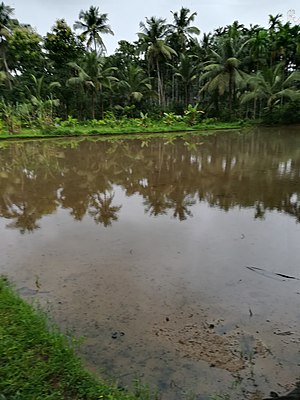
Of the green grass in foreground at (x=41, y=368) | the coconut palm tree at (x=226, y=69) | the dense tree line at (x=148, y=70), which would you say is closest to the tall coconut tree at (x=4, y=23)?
the dense tree line at (x=148, y=70)

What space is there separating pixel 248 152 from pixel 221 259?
9.61 m

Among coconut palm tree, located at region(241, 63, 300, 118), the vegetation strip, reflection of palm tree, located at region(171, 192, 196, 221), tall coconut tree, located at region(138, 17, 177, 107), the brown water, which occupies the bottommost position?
the brown water

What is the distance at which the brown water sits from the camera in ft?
8.11

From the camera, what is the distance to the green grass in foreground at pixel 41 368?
6.83ft

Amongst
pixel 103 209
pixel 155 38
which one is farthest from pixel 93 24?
pixel 103 209

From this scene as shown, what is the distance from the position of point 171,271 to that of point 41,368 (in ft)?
6.31

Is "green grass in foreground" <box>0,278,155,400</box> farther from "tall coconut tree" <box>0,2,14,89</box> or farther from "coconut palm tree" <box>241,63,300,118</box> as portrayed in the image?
"tall coconut tree" <box>0,2,14,89</box>

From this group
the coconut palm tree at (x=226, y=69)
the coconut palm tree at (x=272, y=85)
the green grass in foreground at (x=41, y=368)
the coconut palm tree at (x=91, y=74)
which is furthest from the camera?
the coconut palm tree at (x=91, y=74)

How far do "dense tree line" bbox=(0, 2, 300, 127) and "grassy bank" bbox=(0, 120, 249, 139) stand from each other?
825mm

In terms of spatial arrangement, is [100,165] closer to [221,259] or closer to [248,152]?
[248,152]

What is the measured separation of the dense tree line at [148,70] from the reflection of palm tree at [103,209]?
14796 millimetres

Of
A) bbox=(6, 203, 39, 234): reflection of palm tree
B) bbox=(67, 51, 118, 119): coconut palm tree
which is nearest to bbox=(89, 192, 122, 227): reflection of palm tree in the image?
bbox=(6, 203, 39, 234): reflection of palm tree

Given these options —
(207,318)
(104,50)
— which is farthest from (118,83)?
(207,318)

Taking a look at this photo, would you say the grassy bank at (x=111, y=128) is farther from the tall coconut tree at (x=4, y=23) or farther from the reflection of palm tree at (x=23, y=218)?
the reflection of palm tree at (x=23, y=218)
